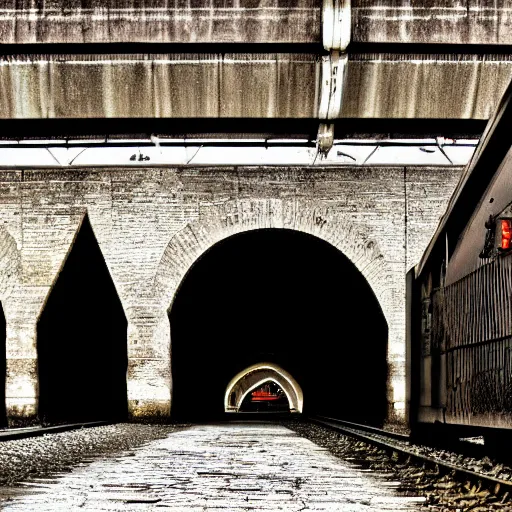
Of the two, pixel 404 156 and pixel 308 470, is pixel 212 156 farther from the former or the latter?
pixel 308 470

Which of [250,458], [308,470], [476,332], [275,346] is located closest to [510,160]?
[476,332]

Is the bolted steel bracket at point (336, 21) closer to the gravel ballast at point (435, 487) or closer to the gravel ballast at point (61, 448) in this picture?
the gravel ballast at point (61, 448)

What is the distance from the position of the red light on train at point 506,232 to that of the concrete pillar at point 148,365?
30.1 feet

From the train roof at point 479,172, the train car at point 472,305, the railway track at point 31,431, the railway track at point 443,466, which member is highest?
the train roof at point 479,172

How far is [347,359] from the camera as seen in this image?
18.9 meters

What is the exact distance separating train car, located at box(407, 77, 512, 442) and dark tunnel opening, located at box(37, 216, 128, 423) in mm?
7361

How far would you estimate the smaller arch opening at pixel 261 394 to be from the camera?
40594mm

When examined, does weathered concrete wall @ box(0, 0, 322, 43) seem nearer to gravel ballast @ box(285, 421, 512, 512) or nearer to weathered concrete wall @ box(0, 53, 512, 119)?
weathered concrete wall @ box(0, 53, 512, 119)

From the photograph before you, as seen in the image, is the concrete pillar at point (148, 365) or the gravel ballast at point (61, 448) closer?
the gravel ballast at point (61, 448)

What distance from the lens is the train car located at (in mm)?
5312

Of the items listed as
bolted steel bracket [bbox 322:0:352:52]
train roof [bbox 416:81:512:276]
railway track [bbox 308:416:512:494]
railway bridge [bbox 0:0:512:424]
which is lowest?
railway track [bbox 308:416:512:494]

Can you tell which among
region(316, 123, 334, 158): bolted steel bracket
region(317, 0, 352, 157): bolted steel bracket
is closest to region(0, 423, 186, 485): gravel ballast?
region(316, 123, 334, 158): bolted steel bracket

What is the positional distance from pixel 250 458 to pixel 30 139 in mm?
8049

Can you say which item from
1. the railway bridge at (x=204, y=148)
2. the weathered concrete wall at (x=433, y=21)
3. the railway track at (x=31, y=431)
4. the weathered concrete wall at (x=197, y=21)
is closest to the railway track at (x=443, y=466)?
the railway track at (x=31, y=431)
